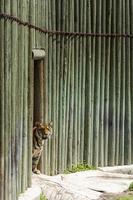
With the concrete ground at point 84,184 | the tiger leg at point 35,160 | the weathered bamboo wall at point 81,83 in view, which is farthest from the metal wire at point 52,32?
the concrete ground at point 84,184

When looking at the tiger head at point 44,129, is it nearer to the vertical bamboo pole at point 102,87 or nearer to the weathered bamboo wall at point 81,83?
the weathered bamboo wall at point 81,83

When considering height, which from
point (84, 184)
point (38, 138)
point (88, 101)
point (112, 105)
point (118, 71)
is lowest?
point (84, 184)

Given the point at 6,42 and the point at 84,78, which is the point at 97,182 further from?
the point at 6,42

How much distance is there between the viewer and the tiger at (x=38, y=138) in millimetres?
13445

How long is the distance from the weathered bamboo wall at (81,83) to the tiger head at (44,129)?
30 centimetres

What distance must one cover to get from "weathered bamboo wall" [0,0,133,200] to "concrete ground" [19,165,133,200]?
30 cm

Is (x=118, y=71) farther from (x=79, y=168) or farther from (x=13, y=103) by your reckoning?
A: (x=13, y=103)

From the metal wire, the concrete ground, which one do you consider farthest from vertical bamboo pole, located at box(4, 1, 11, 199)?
the concrete ground

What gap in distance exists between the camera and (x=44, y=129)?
1356 centimetres

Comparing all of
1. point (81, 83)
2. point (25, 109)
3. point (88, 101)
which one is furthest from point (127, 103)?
point (25, 109)

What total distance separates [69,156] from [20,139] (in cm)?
339

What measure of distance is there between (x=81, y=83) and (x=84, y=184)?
7.45 ft

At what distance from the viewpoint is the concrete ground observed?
12.3 metres

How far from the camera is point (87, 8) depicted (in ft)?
49.5
